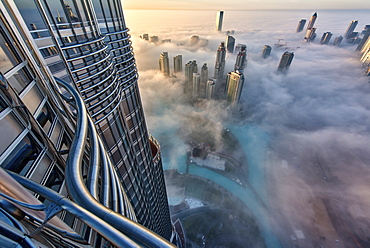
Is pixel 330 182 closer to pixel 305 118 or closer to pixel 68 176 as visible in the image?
pixel 305 118

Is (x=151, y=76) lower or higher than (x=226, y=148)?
higher

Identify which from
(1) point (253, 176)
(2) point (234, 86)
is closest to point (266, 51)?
(2) point (234, 86)

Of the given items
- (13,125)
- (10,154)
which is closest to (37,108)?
(13,125)

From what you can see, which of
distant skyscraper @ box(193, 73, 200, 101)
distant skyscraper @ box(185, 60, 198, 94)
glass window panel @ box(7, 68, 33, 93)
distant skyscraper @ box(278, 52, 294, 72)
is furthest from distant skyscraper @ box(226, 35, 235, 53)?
glass window panel @ box(7, 68, 33, 93)

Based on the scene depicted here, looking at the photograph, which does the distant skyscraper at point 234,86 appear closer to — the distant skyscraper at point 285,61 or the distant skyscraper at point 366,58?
the distant skyscraper at point 285,61

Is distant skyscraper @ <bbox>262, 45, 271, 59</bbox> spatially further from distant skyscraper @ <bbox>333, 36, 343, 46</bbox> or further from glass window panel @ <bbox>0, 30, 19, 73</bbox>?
glass window panel @ <bbox>0, 30, 19, 73</bbox>
